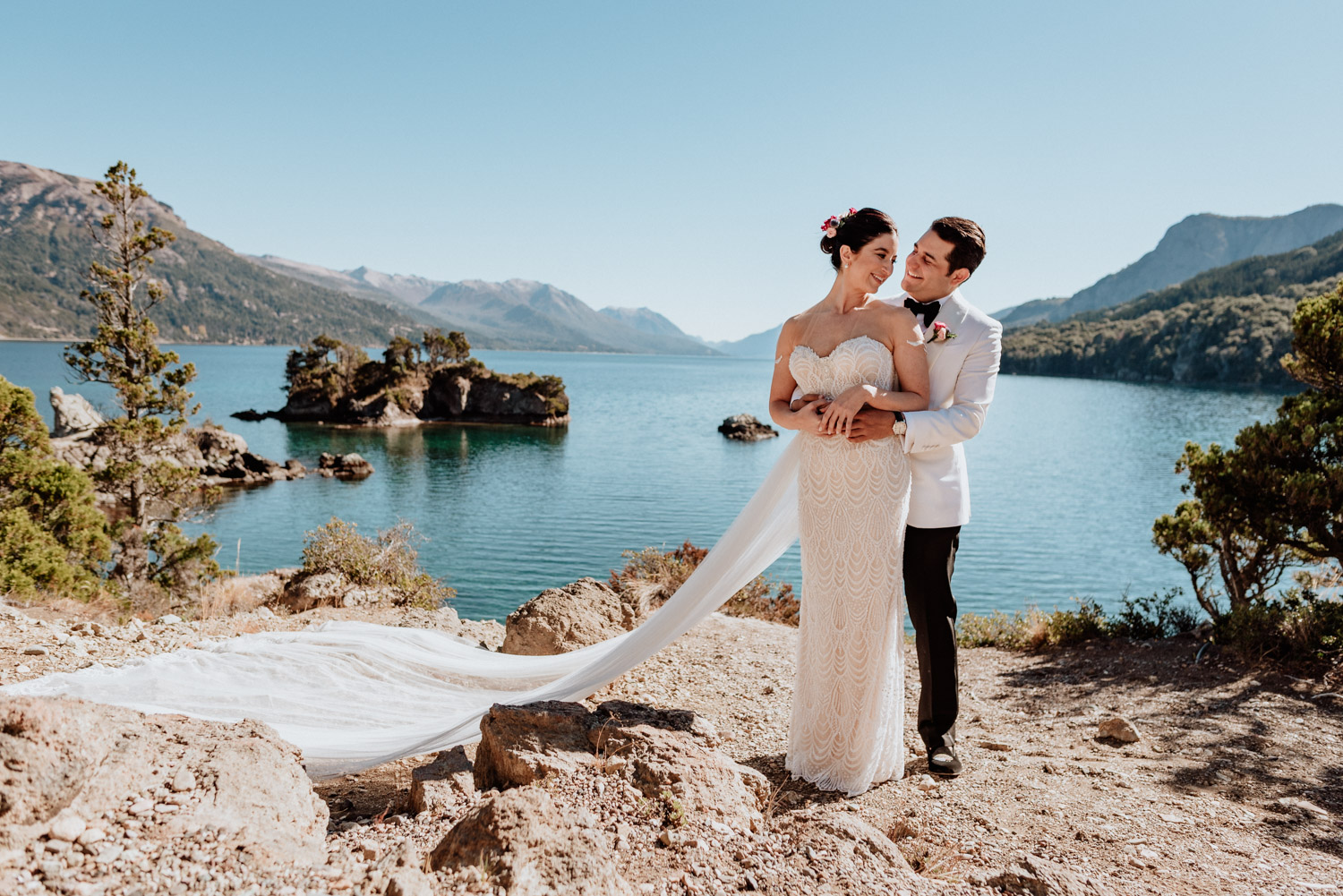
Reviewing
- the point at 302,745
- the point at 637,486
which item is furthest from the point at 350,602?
the point at 637,486

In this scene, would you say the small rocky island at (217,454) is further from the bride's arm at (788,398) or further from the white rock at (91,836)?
the white rock at (91,836)

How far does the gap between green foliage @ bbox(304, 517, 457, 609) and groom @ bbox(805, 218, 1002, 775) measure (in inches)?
329

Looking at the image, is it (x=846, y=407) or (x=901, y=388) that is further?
(x=901, y=388)

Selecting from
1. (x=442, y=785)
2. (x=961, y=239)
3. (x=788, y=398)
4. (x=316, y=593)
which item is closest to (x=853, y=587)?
(x=788, y=398)

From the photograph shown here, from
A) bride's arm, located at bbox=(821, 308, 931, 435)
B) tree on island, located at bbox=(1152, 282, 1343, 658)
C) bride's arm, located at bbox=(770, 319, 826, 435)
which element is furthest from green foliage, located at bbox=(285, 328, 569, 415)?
bride's arm, located at bbox=(821, 308, 931, 435)

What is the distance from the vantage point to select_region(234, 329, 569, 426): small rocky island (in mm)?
60156

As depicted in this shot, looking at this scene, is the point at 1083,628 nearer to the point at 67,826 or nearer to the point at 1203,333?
the point at 67,826

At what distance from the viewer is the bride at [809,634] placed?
366 centimetres

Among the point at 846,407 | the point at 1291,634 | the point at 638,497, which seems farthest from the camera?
the point at 638,497

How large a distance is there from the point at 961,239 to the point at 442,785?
3.50 m

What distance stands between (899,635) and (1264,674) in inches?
184

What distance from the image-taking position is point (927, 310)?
3.77 meters

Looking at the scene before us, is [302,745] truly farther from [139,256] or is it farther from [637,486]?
[637,486]

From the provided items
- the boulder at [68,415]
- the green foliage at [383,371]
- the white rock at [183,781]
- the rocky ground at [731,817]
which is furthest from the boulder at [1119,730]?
the green foliage at [383,371]
